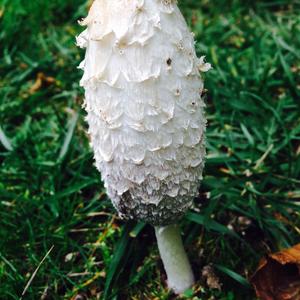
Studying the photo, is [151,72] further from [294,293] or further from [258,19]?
[258,19]

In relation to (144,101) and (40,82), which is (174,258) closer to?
(144,101)

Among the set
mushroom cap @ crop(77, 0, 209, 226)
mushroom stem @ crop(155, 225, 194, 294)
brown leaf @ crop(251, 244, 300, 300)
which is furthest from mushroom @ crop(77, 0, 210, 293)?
brown leaf @ crop(251, 244, 300, 300)

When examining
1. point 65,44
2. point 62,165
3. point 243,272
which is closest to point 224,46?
point 65,44

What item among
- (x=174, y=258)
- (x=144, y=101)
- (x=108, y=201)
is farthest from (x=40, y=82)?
(x=144, y=101)

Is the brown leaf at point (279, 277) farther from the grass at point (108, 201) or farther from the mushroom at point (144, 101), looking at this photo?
the mushroom at point (144, 101)

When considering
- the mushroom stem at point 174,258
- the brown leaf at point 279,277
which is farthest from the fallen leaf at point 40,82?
the brown leaf at point 279,277
